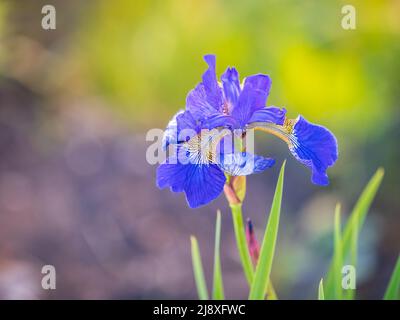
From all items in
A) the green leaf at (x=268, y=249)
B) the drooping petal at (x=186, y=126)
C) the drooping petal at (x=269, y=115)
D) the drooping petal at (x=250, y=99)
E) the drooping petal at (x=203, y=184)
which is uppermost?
the drooping petal at (x=250, y=99)

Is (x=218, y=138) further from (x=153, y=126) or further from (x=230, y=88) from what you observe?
(x=153, y=126)

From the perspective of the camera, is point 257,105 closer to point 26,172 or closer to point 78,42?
point 26,172

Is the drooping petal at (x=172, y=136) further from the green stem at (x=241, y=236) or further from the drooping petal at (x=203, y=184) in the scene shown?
the green stem at (x=241, y=236)

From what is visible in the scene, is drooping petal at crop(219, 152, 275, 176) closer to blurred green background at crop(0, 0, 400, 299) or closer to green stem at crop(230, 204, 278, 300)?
green stem at crop(230, 204, 278, 300)

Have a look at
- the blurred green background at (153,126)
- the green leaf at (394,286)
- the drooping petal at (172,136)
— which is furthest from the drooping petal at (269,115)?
the blurred green background at (153,126)

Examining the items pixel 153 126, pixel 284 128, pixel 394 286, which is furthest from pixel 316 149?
pixel 153 126

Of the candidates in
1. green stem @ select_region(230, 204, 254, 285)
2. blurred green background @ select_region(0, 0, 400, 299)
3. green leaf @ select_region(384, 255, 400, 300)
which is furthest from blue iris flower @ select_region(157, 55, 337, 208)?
blurred green background @ select_region(0, 0, 400, 299)
